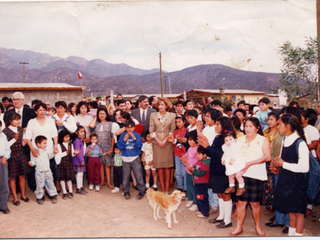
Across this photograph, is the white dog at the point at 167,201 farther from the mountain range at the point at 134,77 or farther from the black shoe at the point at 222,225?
the mountain range at the point at 134,77

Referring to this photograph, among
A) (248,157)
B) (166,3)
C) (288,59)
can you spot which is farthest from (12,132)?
(288,59)

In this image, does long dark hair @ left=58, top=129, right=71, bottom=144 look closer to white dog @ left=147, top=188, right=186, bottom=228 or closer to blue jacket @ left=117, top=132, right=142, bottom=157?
blue jacket @ left=117, top=132, right=142, bottom=157

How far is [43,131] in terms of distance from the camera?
14.4 ft

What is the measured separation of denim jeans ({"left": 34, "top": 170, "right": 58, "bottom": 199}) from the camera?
4254 mm

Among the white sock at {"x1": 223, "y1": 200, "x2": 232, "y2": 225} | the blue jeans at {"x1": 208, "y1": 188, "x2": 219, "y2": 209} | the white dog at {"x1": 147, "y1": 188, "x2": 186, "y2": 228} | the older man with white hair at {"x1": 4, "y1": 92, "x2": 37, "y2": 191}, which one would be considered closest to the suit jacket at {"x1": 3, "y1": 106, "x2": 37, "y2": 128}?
the older man with white hair at {"x1": 4, "y1": 92, "x2": 37, "y2": 191}

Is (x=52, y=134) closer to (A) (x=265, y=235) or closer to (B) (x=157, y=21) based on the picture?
(A) (x=265, y=235)

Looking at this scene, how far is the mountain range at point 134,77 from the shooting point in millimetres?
52906

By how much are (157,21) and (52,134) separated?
4.32 meters

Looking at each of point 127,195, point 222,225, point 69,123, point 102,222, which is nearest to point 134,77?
point 69,123

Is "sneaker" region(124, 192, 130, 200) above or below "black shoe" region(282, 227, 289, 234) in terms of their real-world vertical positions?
above

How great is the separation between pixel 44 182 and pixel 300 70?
20.0ft

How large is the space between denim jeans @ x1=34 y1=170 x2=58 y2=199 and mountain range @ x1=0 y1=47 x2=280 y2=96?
146ft

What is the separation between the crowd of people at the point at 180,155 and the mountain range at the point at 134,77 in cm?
4413

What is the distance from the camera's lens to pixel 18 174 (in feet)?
13.9
